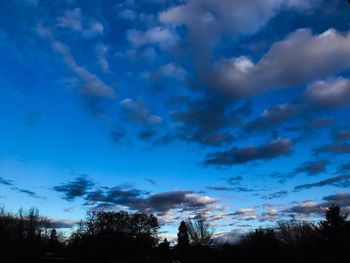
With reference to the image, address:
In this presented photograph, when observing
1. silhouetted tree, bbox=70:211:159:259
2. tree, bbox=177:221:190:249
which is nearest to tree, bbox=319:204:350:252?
silhouetted tree, bbox=70:211:159:259

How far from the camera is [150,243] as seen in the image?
3937 inches

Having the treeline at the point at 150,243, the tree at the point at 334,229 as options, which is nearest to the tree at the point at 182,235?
the treeline at the point at 150,243

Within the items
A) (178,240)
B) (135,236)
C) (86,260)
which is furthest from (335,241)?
(178,240)

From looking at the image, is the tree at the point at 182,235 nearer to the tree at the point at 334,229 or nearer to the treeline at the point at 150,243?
the treeline at the point at 150,243

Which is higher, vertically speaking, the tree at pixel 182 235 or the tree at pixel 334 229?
the tree at pixel 182 235

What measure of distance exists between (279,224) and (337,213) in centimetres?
6198

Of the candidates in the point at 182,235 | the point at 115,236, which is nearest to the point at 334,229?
the point at 115,236

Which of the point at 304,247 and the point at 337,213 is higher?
the point at 337,213

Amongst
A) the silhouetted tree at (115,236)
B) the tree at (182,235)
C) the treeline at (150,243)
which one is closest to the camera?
the treeline at (150,243)

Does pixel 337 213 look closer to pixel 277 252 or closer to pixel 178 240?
pixel 277 252

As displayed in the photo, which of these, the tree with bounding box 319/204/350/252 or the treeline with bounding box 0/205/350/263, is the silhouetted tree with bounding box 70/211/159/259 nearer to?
the treeline with bounding box 0/205/350/263

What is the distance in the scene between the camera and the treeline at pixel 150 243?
134ft

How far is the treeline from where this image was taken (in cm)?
4084

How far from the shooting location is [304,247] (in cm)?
5384
